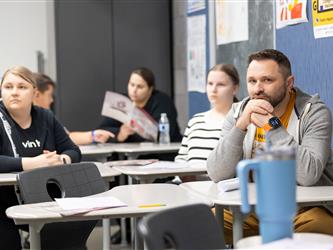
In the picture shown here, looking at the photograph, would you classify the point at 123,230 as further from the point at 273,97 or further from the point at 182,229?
the point at 182,229

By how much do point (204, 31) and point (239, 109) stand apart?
2.88 metres

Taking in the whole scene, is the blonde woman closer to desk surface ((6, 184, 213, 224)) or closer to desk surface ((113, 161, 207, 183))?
desk surface ((113, 161, 207, 183))

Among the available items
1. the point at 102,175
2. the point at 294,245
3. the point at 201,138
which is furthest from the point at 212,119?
the point at 294,245

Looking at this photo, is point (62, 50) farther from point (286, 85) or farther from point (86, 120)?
point (286, 85)

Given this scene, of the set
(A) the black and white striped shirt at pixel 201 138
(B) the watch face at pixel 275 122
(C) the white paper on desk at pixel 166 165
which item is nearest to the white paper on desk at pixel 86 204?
(B) the watch face at pixel 275 122

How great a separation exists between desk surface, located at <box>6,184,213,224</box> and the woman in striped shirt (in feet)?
4.40

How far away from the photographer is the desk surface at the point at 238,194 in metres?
3.01

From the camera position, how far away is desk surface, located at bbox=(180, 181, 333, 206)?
3.01m

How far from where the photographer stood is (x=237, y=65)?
5832 millimetres

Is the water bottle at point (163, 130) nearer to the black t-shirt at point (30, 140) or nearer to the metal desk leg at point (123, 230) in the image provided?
the metal desk leg at point (123, 230)

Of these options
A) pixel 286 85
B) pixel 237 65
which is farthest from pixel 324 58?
pixel 237 65

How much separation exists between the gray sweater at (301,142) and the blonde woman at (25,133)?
115 cm

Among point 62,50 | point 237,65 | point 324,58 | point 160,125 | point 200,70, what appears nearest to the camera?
point 324,58

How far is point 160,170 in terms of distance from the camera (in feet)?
14.5
